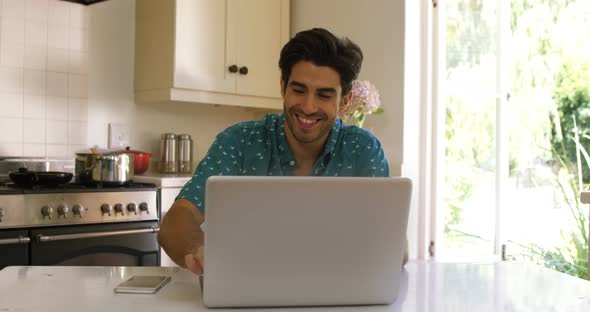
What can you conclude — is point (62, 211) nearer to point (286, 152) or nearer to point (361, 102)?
point (286, 152)

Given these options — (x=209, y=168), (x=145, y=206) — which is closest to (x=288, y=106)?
(x=209, y=168)

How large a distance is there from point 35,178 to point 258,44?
56.2 inches

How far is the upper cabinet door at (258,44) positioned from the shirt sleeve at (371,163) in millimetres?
1717

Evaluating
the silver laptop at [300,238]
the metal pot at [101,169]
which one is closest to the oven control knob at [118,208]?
the metal pot at [101,169]

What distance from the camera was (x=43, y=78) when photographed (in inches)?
116

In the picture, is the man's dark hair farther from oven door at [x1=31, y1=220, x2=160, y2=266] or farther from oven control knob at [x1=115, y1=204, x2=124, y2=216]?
oven control knob at [x1=115, y1=204, x2=124, y2=216]

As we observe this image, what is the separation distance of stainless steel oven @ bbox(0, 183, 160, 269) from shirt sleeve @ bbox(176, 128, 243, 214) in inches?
43.1

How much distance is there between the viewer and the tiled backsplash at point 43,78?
112 inches

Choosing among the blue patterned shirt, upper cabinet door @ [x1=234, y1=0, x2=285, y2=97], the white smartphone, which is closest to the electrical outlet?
upper cabinet door @ [x1=234, y1=0, x2=285, y2=97]

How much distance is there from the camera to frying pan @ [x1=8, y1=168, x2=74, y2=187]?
243 cm

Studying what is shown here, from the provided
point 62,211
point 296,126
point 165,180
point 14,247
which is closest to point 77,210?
point 62,211

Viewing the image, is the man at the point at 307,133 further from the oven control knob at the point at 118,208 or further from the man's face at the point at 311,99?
the oven control knob at the point at 118,208

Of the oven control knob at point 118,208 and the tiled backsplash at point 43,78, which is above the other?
the tiled backsplash at point 43,78

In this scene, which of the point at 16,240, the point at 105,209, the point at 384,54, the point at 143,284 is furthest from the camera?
the point at 384,54
